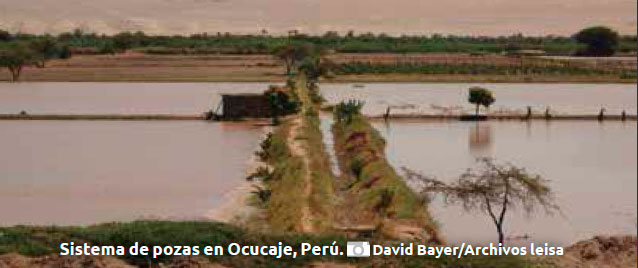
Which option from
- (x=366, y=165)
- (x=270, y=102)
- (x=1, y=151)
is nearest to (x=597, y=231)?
(x=366, y=165)

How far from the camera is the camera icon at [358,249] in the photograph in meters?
7.36

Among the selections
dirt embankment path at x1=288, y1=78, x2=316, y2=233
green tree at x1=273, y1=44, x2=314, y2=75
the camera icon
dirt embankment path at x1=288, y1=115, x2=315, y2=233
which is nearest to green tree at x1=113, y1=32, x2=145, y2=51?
green tree at x1=273, y1=44, x2=314, y2=75

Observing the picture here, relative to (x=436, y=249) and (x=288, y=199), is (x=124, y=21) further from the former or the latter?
(x=436, y=249)

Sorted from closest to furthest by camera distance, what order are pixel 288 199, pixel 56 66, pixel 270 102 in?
pixel 288 199 → pixel 270 102 → pixel 56 66

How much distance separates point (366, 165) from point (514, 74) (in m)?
28.8

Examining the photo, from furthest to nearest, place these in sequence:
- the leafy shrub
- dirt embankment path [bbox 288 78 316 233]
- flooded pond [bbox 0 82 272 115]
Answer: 1. flooded pond [bbox 0 82 272 115]
2. the leafy shrub
3. dirt embankment path [bbox 288 78 316 233]

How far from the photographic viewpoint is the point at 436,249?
299 inches

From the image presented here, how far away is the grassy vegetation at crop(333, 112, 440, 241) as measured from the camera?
11180 millimetres

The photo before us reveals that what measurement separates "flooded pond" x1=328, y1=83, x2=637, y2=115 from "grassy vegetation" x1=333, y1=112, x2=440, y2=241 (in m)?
7.95

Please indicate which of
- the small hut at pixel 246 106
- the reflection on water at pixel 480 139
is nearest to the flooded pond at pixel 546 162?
the reflection on water at pixel 480 139

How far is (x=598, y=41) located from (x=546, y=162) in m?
34.4

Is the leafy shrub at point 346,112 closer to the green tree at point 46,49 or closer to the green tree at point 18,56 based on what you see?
the green tree at point 18,56

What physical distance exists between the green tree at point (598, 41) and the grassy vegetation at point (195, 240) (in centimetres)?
3985

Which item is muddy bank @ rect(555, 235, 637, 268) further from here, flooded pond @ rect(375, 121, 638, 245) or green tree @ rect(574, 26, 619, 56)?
green tree @ rect(574, 26, 619, 56)
